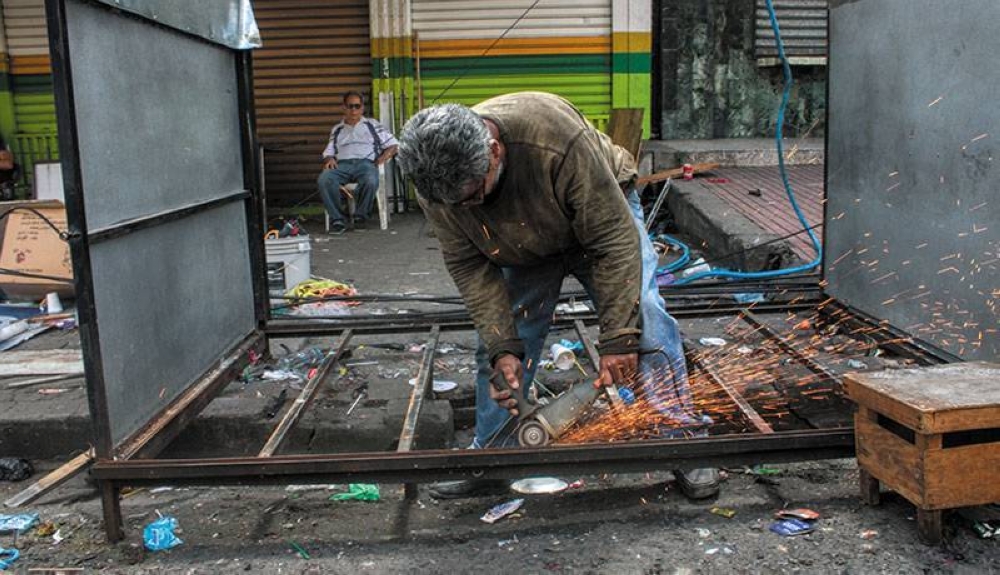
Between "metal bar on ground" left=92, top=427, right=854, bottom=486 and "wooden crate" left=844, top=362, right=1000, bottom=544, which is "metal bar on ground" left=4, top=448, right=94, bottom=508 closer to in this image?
"metal bar on ground" left=92, top=427, right=854, bottom=486

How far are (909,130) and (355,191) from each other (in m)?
7.25

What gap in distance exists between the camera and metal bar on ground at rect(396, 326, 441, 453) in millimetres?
3656

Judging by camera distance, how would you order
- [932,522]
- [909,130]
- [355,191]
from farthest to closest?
[355,191], [909,130], [932,522]

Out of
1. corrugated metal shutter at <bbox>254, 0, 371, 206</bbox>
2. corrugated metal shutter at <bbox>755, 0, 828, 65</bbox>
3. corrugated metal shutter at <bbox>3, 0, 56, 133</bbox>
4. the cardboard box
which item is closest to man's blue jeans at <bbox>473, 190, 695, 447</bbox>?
the cardboard box

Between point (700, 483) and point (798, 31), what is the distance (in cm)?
980

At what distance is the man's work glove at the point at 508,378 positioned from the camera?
349 cm

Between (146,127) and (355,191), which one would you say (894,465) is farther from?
(355,191)

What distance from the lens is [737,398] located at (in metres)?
4.02

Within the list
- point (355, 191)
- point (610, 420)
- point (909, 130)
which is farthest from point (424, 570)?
point (355, 191)

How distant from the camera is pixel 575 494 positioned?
387 cm

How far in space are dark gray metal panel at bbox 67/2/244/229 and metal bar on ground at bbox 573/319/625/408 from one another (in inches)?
83.0

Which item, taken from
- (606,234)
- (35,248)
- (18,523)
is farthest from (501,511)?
(35,248)

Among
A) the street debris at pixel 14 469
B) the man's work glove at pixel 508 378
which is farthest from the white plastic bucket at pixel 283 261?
the man's work glove at pixel 508 378

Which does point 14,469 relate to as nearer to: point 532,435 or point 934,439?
point 532,435
